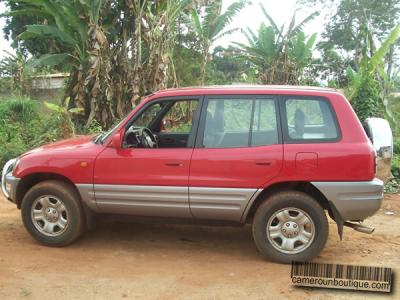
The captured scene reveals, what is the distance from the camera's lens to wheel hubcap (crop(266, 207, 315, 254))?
183 inches

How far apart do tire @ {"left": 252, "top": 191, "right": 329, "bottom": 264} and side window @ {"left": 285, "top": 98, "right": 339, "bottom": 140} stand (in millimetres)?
620

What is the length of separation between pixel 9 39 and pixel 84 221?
24128mm

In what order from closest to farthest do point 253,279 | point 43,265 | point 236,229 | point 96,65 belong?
point 253,279 < point 43,265 < point 236,229 < point 96,65

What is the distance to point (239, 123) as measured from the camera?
15.9 feet

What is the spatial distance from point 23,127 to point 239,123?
8761mm

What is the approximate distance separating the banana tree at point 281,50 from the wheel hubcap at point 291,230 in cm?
899

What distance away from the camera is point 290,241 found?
4691 millimetres

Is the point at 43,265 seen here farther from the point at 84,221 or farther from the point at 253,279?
the point at 253,279

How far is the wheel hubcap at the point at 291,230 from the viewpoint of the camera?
4652mm

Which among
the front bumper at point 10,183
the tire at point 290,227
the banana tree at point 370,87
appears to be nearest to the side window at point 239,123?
the tire at point 290,227

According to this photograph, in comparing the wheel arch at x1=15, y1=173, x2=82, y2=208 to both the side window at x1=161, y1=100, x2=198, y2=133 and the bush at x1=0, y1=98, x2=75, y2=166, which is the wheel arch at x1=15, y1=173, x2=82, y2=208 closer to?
the side window at x1=161, y1=100, x2=198, y2=133

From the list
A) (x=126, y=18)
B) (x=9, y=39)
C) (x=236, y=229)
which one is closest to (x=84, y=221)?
(x=236, y=229)

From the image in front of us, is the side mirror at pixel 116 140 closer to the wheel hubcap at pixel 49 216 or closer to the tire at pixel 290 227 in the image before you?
the wheel hubcap at pixel 49 216

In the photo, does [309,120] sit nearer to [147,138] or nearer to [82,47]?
[147,138]
